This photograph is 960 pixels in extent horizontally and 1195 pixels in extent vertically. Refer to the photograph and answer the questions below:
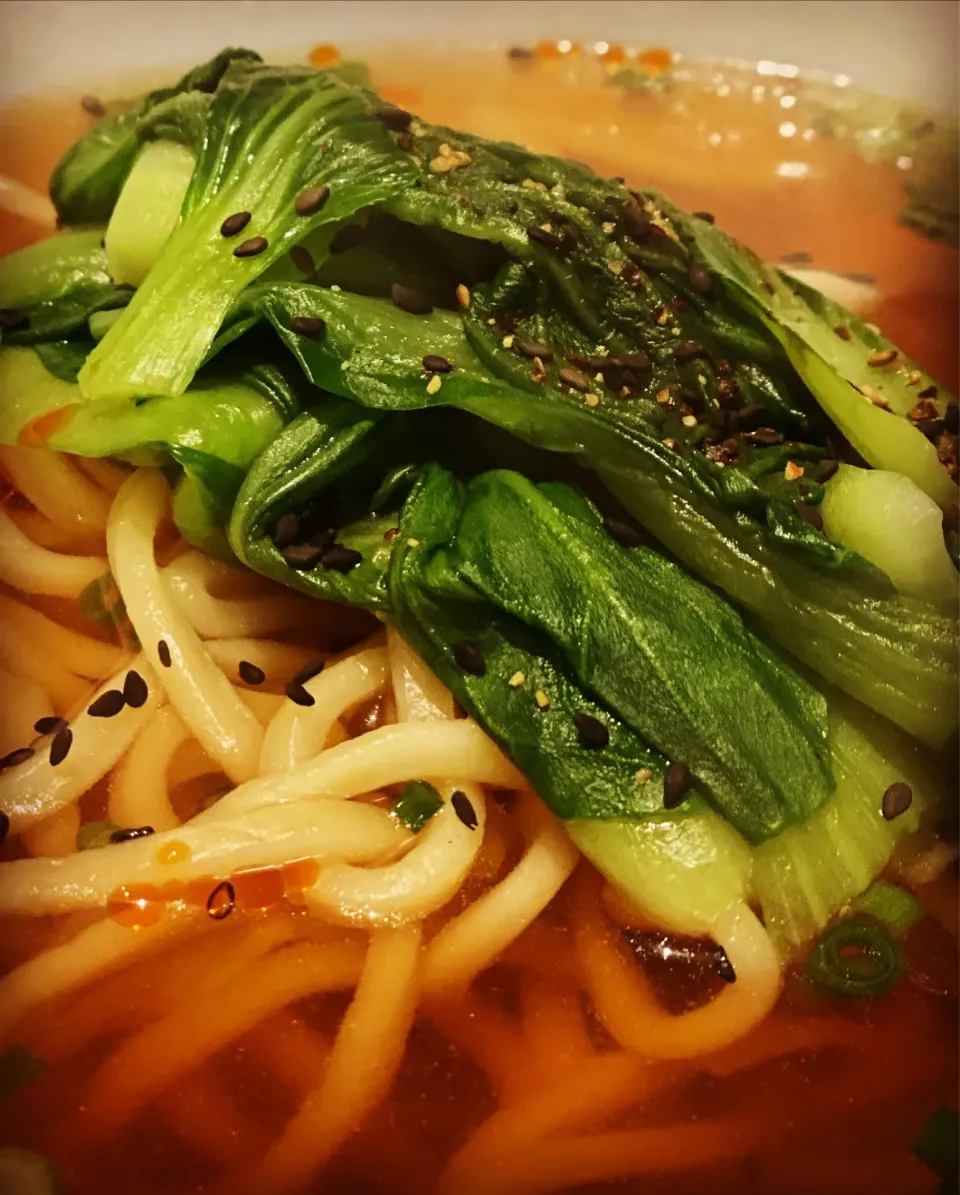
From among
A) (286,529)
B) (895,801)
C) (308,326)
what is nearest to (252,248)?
(308,326)

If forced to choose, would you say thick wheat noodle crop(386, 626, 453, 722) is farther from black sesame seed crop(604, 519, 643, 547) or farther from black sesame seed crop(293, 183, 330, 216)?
black sesame seed crop(293, 183, 330, 216)

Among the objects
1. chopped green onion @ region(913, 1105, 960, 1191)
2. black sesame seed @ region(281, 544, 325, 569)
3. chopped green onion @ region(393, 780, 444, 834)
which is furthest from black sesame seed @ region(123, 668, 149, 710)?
chopped green onion @ region(913, 1105, 960, 1191)

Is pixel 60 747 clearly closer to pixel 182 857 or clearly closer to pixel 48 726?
pixel 48 726

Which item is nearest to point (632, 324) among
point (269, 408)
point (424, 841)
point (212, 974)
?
point (269, 408)

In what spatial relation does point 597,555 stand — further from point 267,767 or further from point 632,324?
point 267,767

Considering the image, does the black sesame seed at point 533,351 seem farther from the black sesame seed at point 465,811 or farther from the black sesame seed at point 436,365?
the black sesame seed at point 465,811

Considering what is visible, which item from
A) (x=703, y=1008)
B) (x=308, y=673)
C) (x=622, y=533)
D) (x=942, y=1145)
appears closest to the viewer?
(x=942, y=1145)

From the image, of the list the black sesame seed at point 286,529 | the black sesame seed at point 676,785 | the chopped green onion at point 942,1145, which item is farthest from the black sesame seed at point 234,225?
the chopped green onion at point 942,1145
